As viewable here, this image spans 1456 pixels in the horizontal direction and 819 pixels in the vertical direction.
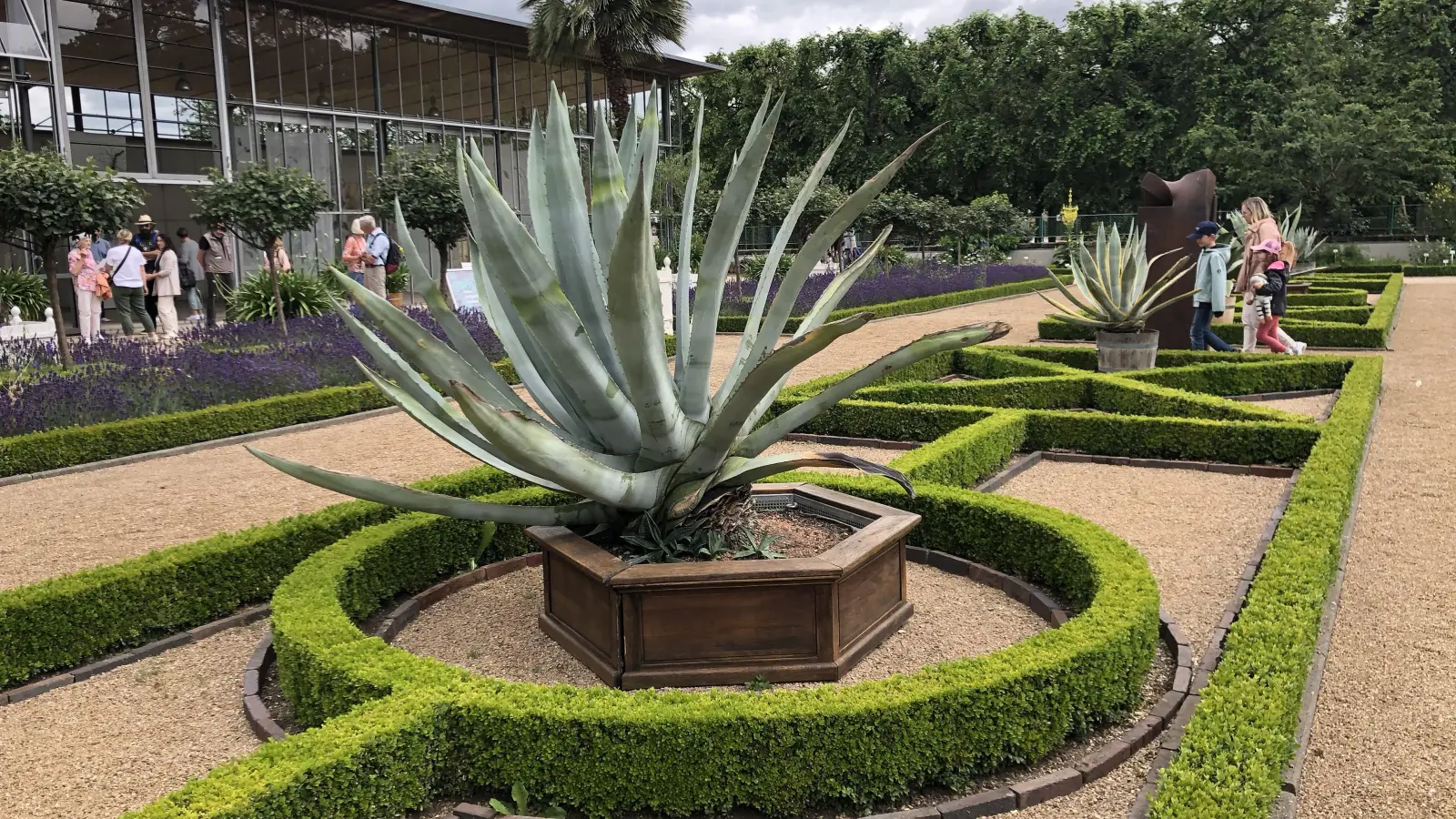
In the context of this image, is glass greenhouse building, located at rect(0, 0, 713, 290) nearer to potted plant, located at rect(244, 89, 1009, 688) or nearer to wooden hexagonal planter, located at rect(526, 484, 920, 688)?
potted plant, located at rect(244, 89, 1009, 688)

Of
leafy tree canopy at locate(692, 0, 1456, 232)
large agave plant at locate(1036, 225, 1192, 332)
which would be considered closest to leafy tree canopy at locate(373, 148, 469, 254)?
large agave plant at locate(1036, 225, 1192, 332)

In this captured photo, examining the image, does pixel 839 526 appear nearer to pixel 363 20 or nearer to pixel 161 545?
pixel 161 545

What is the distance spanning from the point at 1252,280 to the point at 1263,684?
878 cm

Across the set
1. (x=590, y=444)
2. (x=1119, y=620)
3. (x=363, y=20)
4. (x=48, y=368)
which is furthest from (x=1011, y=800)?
(x=363, y=20)

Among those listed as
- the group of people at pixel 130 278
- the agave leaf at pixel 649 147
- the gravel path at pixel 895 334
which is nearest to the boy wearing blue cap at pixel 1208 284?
the gravel path at pixel 895 334

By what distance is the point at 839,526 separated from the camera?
4.49 metres

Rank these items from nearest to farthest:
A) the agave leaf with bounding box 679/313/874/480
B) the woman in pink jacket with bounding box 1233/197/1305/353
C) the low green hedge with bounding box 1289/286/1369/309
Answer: the agave leaf with bounding box 679/313/874/480, the woman in pink jacket with bounding box 1233/197/1305/353, the low green hedge with bounding box 1289/286/1369/309

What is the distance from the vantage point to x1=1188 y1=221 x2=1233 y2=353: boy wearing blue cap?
34.9ft

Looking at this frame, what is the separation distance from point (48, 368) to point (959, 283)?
1733 cm

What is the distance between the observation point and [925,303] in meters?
19.4

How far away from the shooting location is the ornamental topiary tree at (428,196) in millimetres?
15086

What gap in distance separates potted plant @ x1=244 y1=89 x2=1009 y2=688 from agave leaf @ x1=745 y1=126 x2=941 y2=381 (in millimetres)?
10

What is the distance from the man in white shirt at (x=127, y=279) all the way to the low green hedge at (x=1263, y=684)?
1392 centimetres

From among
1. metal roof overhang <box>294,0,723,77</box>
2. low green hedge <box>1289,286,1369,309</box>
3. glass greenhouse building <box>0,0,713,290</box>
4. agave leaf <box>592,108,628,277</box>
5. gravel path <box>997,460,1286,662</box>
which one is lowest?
gravel path <box>997,460,1286,662</box>
